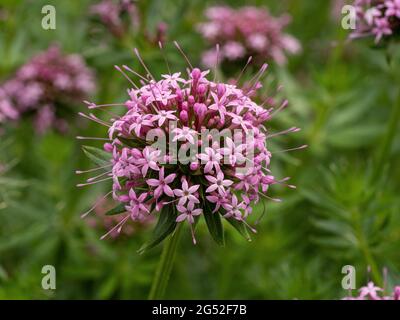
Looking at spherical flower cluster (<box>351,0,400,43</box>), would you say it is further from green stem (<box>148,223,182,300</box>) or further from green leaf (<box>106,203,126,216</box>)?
green leaf (<box>106,203,126,216</box>)

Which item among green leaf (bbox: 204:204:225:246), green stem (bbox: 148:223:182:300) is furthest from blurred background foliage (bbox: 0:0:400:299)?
green leaf (bbox: 204:204:225:246)

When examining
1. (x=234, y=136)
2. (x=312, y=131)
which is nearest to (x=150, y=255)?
(x=312, y=131)

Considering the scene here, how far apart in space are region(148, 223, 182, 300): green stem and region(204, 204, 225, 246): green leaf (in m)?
0.12

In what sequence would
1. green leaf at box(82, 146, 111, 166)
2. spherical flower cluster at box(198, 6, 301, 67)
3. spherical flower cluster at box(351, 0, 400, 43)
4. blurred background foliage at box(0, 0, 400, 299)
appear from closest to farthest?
green leaf at box(82, 146, 111, 166)
spherical flower cluster at box(351, 0, 400, 43)
blurred background foliage at box(0, 0, 400, 299)
spherical flower cluster at box(198, 6, 301, 67)

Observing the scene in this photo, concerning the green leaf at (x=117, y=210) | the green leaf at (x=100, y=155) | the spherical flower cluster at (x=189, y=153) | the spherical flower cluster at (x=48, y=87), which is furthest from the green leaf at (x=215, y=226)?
the spherical flower cluster at (x=48, y=87)

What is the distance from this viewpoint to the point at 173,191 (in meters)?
2.21

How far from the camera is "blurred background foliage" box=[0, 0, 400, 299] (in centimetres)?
344

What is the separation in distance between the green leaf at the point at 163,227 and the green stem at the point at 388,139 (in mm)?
1609

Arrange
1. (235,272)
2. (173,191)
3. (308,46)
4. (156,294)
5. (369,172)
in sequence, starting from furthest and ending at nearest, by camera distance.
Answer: (308,46)
(235,272)
(369,172)
(156,294)
(173,191)

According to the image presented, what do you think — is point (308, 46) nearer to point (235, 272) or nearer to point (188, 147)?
point (235, 272)

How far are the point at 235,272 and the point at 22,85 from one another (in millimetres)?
1795

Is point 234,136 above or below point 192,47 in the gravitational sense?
below

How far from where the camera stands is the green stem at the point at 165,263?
96.3 inches
